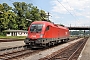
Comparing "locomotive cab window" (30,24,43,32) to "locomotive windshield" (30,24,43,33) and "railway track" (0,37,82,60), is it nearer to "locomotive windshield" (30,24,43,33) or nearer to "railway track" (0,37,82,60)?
"locomotive windshield" (30,24,43,33)

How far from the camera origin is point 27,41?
2327 cm

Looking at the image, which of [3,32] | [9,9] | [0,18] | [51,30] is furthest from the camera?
[9,9]

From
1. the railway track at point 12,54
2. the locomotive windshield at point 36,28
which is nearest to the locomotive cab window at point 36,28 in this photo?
the locomotive windshield at point 36,28

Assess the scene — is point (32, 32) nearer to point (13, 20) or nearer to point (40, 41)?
point (40, 41)

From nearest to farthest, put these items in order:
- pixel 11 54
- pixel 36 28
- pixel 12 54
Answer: pixel 11 54
pixel 12 54
pixel 36 28

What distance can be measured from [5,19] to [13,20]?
706 centimetres

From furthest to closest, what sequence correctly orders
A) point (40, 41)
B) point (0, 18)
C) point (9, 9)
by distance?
point (9, 9) → point (0, 18) → point (40, 41)

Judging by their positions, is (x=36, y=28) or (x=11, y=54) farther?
(x=36, y=28)

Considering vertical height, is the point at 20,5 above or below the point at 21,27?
above

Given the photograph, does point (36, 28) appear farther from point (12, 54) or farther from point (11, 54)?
point (11, 54)

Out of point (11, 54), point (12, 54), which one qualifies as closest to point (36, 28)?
point (12, 54)

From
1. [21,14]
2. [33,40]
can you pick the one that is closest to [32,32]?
[33,40]

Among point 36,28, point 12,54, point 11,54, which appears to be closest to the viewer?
point 11,54

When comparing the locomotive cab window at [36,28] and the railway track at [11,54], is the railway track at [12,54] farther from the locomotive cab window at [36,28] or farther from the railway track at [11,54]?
the locomotive cab window at [36,28]
